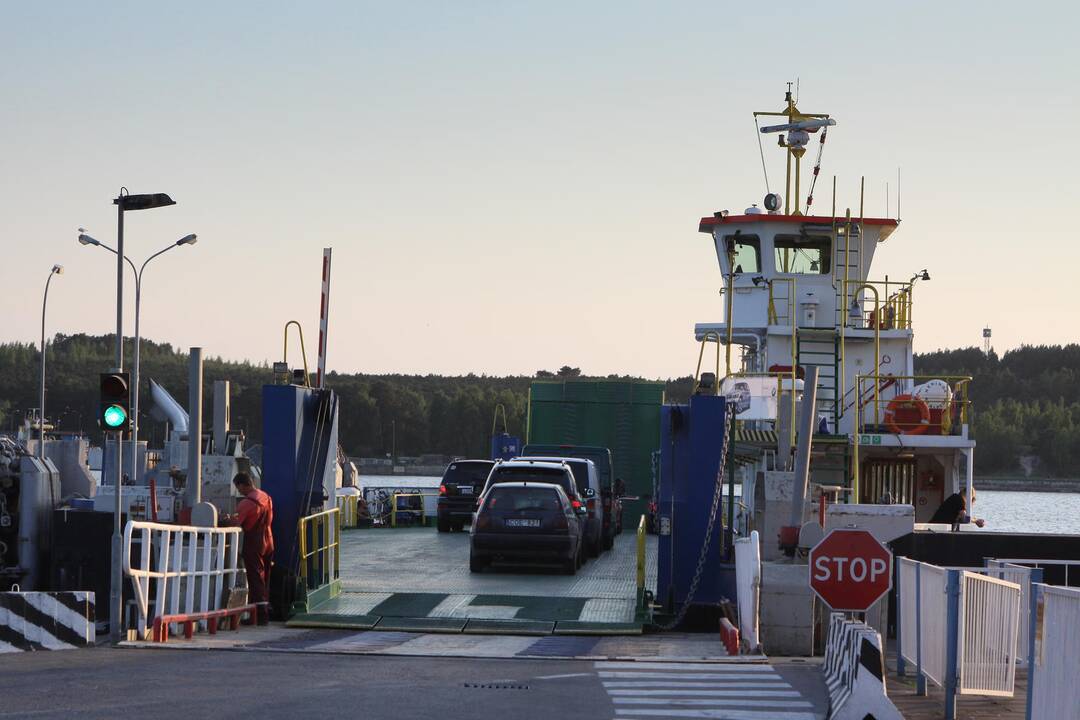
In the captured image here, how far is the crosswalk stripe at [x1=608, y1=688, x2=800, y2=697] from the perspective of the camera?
10953mm

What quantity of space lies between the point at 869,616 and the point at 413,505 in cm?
2205

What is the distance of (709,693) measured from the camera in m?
11.1

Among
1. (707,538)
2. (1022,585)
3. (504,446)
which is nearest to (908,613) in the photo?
(1022,585)

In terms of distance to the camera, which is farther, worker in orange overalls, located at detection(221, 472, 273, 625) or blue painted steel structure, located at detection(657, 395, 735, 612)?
blue painted steel structure, located at detection(657, 395, 735, 612)

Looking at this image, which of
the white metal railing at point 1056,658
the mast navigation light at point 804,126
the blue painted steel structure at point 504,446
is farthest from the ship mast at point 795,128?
the white metal railing at point 1056,658

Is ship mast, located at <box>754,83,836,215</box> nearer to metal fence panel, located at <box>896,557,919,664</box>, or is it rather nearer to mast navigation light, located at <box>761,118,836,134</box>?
mast navigation light, located at <box>761,118,836,134</box>

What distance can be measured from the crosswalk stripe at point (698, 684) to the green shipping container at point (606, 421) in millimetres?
24255

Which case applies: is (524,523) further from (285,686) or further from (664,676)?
(285,686)

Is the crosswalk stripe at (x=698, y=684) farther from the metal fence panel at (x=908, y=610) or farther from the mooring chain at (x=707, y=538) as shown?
the mooring chain at (x=707, y=538)

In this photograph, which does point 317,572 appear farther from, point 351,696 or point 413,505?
point 413,505

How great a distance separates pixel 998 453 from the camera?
100562 mm

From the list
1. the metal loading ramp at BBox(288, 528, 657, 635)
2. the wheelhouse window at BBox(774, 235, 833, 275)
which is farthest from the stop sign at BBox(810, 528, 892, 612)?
the wheelhouse window at BBox(774, 235, 833, 275)

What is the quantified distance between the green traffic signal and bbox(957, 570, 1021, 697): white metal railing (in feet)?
27.8

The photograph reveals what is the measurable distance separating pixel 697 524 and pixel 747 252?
11.7 metres
